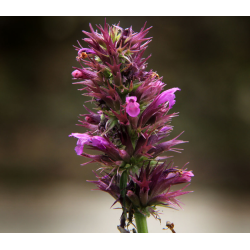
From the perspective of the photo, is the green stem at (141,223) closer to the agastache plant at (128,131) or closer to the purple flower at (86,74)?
the agastache plant at (128,131)

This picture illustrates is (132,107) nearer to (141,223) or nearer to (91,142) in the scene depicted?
(91,142)

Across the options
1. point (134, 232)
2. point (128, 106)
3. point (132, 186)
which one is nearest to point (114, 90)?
point (128, 106)

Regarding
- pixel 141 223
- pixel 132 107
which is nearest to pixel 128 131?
pixel 132 107

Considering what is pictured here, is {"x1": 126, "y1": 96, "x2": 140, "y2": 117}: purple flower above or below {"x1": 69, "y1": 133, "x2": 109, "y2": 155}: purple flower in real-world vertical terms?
above

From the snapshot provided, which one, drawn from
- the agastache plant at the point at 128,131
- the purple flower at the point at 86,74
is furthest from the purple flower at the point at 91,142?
the purple flower at the point at 86,74

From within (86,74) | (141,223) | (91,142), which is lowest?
(141,223)

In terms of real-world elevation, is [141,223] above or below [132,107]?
below

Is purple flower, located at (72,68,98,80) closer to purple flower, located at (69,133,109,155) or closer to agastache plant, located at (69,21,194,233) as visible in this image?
agastache plant, located at (69,21,194,233)

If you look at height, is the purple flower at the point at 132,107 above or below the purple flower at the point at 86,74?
below

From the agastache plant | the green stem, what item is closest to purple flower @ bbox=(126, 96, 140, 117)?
the agastache plant
